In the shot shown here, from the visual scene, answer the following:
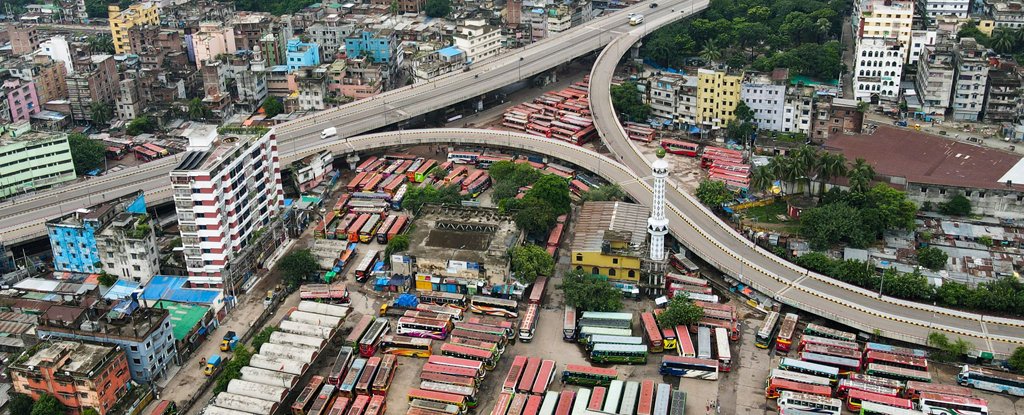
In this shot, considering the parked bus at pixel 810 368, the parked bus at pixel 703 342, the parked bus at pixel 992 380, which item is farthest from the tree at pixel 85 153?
the parked bus at pixel 992 380

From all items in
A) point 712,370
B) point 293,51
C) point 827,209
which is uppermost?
point 293,51

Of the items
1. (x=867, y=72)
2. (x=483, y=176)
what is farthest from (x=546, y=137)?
(x=867, y=72)

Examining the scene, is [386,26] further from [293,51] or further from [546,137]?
[546,137]

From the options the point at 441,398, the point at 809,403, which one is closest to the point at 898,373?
the point at 809,403

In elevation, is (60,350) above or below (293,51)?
below

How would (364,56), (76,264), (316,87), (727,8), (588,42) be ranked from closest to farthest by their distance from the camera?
1. (76,264)
2. (316,87)
3. (364,56)
4. (588,42)
5. (727,8)

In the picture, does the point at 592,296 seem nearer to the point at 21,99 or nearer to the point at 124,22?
the point at 21,99

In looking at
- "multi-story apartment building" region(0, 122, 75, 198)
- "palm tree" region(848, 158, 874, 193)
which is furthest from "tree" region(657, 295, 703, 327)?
"multi-story apartment building" region(0, 122, 75, 198)

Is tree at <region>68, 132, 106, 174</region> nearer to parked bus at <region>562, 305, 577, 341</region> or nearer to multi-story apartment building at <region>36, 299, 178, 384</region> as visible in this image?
multi-story apartment building at <region>36, 299, 178, 384</region>

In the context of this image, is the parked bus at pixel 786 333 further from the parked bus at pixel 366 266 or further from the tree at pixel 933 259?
the parked bus at pixel 366 266
